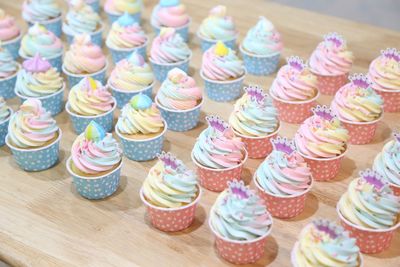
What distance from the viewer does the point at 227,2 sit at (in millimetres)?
5066

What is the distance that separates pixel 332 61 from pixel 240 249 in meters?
1.56

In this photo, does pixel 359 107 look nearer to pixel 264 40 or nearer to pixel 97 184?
pixel 264 40

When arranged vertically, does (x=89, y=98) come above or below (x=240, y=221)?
below

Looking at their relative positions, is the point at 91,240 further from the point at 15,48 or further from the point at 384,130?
the point at 15,48

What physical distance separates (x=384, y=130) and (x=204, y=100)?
1.04 metres

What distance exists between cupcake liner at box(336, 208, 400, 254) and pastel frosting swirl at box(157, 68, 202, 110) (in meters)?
1.14

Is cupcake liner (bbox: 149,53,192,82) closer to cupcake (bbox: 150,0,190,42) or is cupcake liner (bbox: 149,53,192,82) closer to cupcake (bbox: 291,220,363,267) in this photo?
cupcake (bbox: 150,0,190,42)

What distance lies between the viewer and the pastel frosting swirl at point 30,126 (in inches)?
130

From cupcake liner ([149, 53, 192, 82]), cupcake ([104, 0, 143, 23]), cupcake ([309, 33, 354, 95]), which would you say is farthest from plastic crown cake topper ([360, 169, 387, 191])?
cupcake ([104, 0, 143, 23])

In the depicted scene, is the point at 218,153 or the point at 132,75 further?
the point at 132,75

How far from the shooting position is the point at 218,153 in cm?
311

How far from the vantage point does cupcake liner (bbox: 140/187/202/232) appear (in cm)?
290

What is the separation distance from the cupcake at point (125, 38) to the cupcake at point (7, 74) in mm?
620

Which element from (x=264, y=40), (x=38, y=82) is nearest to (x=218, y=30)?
(x=264, y=40)
